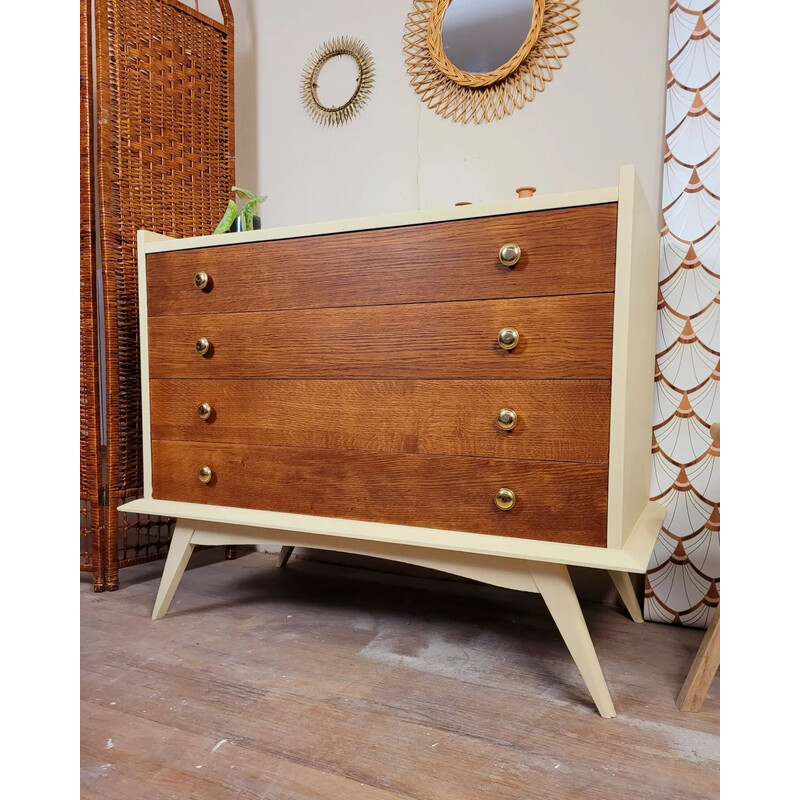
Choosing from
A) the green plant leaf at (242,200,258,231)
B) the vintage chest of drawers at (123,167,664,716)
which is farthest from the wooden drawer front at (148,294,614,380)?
the green plant leaf at (242,200,258,231)

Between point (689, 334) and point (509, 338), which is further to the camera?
point (689, 334)

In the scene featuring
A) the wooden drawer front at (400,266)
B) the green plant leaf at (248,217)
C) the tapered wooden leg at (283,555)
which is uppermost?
the green plant leaf at (248,217)

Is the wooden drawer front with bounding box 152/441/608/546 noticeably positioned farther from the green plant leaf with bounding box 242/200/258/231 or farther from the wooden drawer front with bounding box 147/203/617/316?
the green plant leaf with bounding box 242/200/258/231

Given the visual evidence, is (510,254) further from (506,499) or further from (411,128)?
(411,128)

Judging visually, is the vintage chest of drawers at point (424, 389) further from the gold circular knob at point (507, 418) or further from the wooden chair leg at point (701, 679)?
the wooden chair leg at point (701, 679)

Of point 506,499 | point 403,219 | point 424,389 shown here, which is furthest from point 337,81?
point 506,499

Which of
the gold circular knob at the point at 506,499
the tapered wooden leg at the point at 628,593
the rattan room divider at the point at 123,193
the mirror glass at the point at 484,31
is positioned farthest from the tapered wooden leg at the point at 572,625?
the mirror glass at the point at 484,31

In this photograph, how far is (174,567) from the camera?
1380 mm

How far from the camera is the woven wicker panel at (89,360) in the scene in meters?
1.51

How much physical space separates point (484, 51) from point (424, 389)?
1.02 metres

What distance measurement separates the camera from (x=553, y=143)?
1527 millimetres

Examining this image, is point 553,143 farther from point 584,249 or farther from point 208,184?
point 208,184

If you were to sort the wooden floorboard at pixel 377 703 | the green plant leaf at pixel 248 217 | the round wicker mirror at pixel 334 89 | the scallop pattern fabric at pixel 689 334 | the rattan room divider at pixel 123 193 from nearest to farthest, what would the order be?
the wooden floorboard at pixel 377 703 < the scallop pattern fabric at pixel 689 334 < the green plant leaf at pixel 248 217 < the rattan room divider at pixel 123 193 < the round wicker mirror at pixel 334 89
